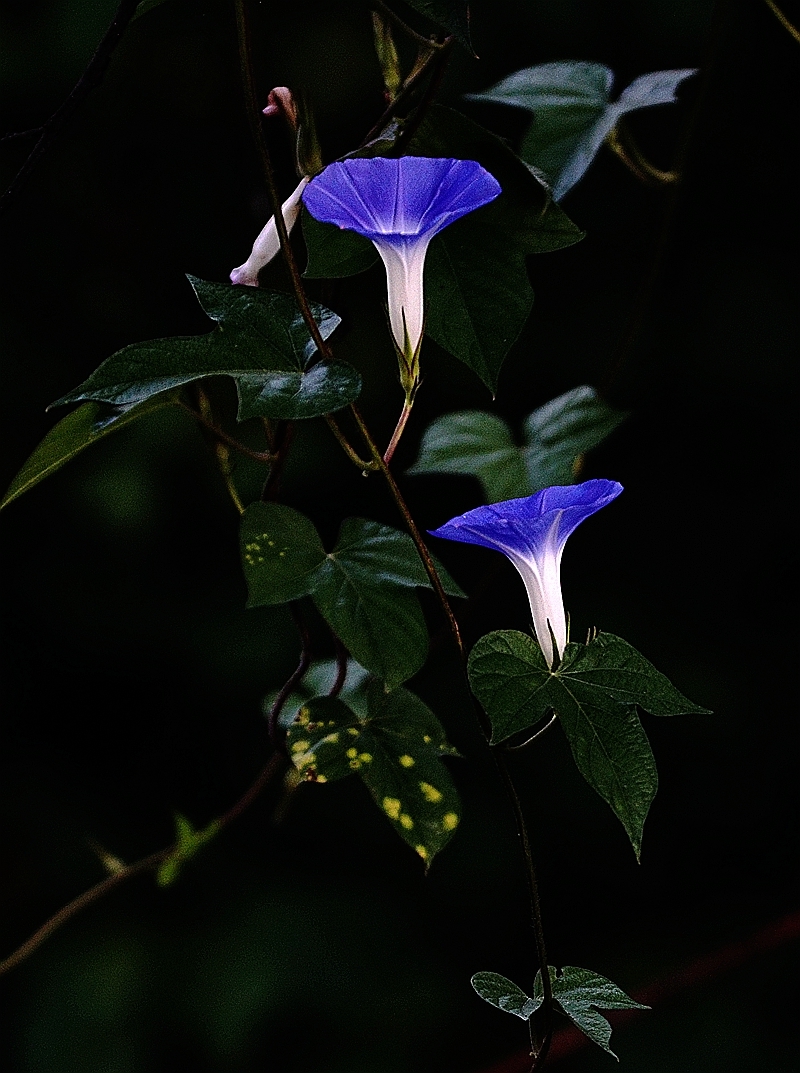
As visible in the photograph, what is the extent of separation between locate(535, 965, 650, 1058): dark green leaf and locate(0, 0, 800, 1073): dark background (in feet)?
1.96

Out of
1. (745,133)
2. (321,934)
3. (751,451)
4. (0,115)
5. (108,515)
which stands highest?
(0,115)

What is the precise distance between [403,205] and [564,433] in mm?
263

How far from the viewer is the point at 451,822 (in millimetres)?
429

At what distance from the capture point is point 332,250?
1.33 ft

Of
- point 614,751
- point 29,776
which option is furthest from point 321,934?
point 614,751

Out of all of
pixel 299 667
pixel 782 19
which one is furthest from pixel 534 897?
pixel 782 19

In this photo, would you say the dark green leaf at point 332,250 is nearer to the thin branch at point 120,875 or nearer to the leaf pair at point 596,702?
the leaf pair at point 596,702

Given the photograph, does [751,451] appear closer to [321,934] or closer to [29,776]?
[321,934]

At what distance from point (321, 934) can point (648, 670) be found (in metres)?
0.80

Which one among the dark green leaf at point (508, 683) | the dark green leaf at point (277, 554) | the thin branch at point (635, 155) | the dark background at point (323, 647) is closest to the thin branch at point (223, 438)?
the dark green leaf at point (277, 554)

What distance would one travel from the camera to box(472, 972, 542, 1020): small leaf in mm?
354

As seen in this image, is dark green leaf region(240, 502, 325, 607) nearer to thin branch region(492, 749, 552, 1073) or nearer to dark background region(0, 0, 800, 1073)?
thin branch region(492, 749, 552, 1073)

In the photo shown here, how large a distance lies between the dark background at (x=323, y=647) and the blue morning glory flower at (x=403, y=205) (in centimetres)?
59

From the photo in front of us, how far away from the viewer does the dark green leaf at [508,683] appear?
338 millimetres
